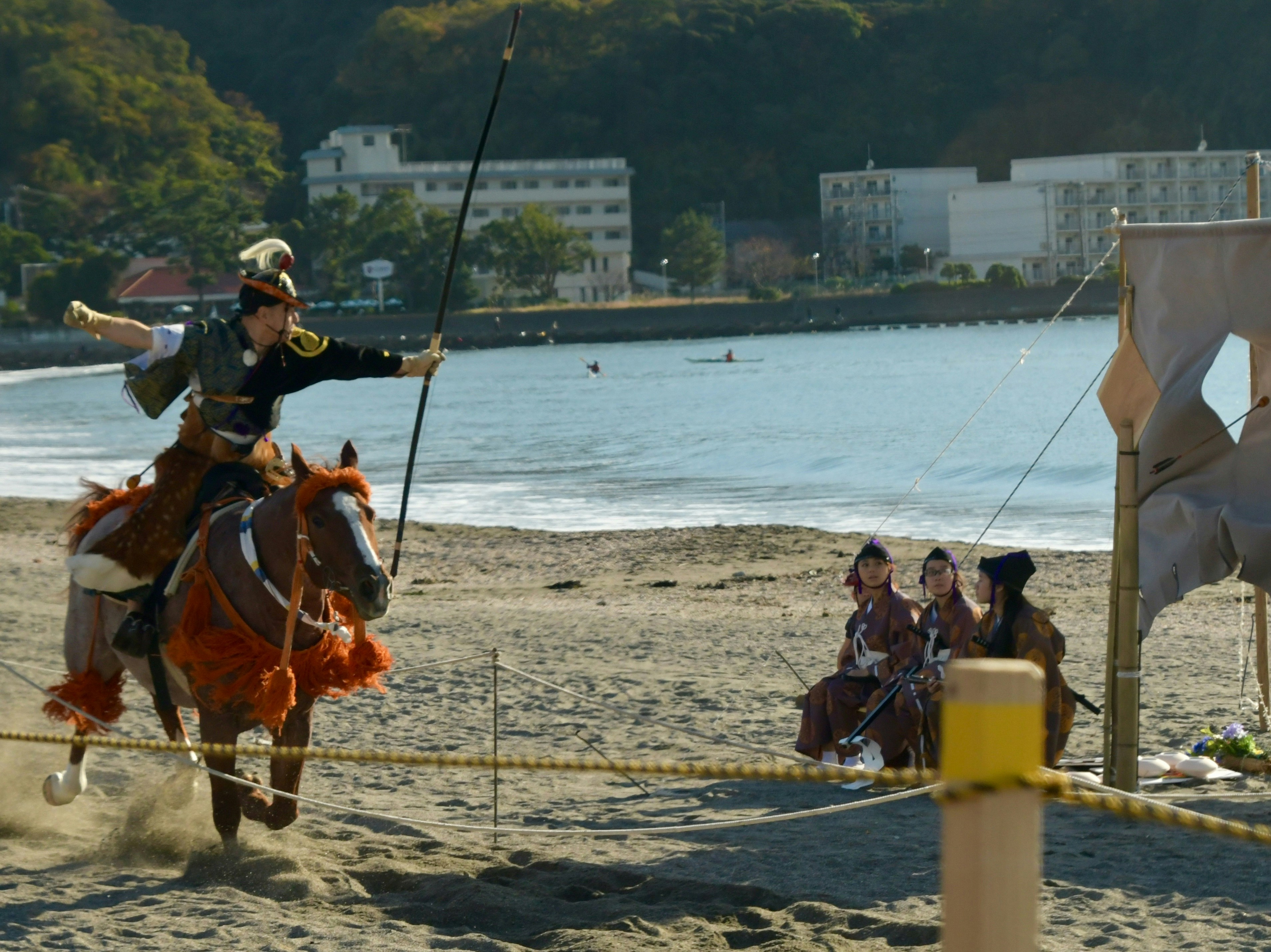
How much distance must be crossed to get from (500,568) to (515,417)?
3230cm

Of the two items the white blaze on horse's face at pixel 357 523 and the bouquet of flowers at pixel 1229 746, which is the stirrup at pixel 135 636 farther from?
the bouquet of flowers at pixel 1229 746

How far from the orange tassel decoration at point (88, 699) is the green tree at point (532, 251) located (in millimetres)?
92824

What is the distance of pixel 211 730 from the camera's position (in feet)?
19.4

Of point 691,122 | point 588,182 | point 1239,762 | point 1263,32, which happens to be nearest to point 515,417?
point 1239,762

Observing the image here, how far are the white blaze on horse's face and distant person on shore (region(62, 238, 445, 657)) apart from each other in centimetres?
73

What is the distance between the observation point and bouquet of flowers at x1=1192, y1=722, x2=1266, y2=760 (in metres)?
7.45

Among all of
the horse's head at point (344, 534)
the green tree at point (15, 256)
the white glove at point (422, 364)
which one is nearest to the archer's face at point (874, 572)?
the white glove at point (422, 364)

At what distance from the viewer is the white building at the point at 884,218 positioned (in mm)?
112000

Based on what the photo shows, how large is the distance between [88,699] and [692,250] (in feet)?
329

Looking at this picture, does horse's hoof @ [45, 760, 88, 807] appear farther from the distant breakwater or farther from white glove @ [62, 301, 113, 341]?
the distant breakwater

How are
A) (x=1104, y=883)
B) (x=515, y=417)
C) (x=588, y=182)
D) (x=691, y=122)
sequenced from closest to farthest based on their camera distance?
(x=1104, y=883) → (x=515, y=417) → (x=588, y=182) → (x=691, y=122)

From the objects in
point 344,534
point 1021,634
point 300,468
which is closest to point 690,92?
point 1021,634

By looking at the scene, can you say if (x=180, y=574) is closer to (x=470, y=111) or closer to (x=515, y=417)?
(x=515, y=417)

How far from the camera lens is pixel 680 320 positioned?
334 ft
